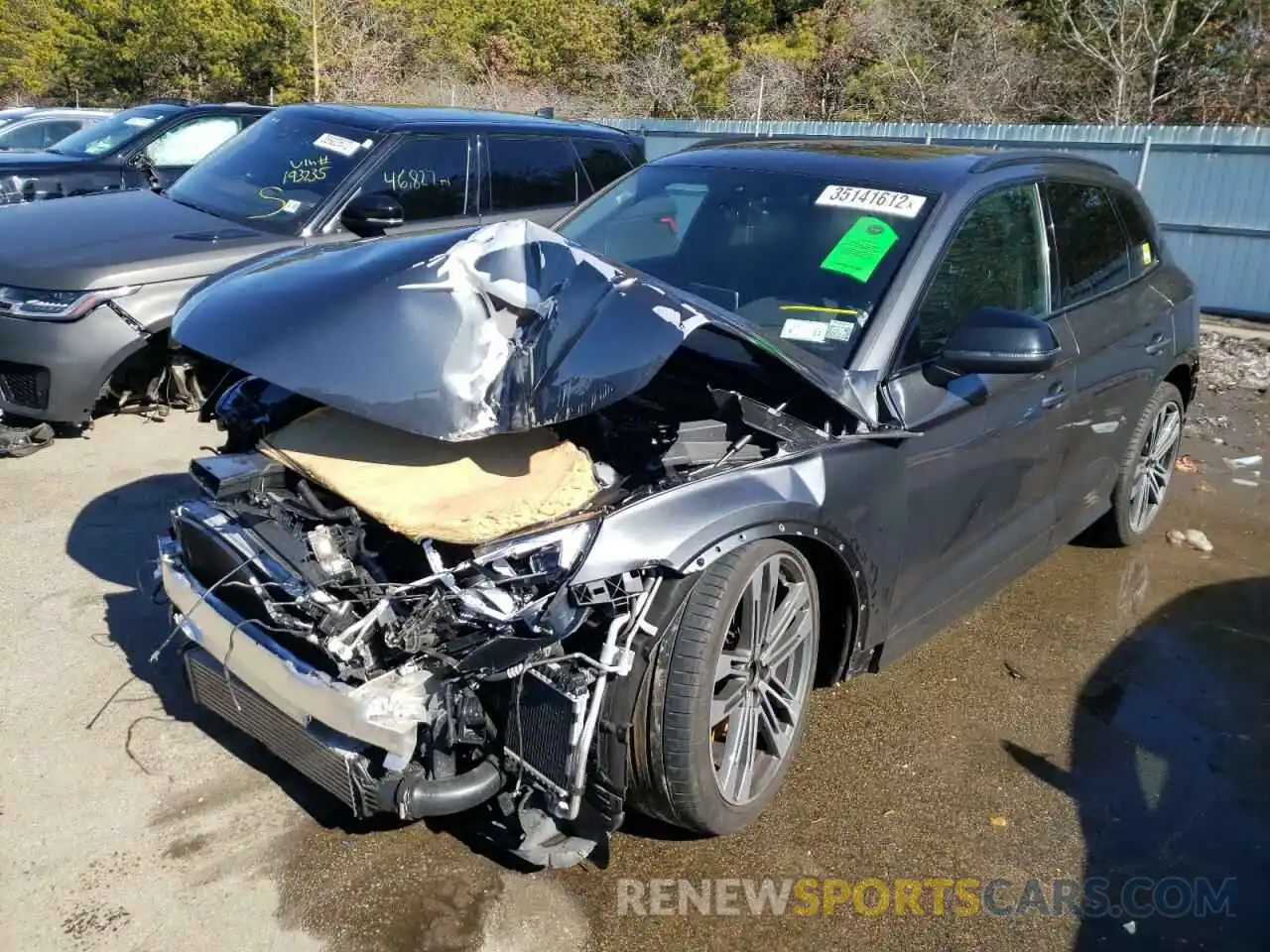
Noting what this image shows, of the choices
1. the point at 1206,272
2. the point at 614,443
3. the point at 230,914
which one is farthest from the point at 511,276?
the point at 1206,272

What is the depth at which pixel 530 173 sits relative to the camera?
22.7ft

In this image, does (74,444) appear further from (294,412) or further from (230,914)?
(230,914)

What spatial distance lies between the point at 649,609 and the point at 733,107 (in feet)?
91.6

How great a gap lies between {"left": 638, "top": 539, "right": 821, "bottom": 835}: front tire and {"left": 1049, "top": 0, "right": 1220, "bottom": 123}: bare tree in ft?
68.4

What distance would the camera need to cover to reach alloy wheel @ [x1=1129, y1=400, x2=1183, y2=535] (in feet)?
16.4

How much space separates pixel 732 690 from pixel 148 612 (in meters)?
2.46

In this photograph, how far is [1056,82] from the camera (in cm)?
2227

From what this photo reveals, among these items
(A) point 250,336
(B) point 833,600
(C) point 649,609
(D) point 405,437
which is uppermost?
(A) point 250,336

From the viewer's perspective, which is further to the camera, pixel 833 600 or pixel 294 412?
pixel 294 412

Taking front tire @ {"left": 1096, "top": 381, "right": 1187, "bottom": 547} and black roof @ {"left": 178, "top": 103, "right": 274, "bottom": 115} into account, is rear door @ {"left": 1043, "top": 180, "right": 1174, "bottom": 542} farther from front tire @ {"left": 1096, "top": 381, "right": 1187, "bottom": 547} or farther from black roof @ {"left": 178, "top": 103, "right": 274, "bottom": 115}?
black roof @ {"left": 178, "top": 103, "right": 274, "bottom": 115}

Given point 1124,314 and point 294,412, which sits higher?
point 1124,314

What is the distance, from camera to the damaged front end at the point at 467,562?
2457 mm

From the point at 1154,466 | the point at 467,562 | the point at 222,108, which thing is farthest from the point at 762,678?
the point at 222,108
